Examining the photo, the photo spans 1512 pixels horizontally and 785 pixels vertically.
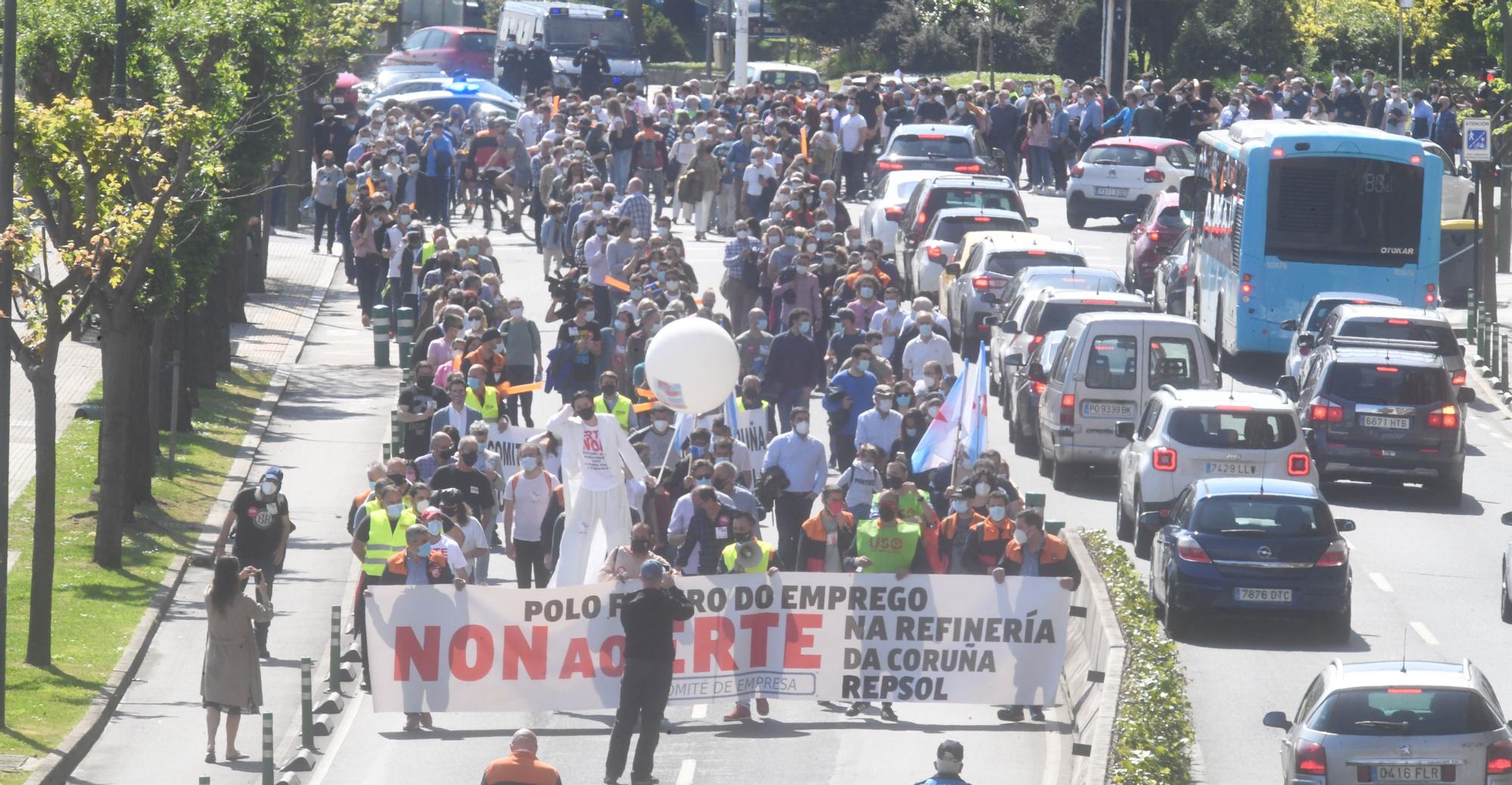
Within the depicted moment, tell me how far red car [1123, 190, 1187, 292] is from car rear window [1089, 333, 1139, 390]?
11.3 m

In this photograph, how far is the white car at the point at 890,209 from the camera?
39.0m

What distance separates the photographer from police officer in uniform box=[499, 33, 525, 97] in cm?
6084

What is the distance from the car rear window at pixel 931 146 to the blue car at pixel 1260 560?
24.7 meters

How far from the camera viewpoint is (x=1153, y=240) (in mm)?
36719

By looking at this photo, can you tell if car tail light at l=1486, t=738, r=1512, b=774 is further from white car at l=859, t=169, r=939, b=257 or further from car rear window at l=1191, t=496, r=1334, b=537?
white car at l=859, t=169, r=939, b=257

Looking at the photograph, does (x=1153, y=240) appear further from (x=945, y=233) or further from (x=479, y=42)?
(x=479, y=42)

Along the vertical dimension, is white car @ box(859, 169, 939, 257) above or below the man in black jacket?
above

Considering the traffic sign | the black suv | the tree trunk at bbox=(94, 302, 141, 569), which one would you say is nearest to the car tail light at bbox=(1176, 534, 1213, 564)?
the black suv

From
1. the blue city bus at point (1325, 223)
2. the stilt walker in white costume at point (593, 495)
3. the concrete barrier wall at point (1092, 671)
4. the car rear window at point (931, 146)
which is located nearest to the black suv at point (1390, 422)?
the blue city bus at point (1325, 223)

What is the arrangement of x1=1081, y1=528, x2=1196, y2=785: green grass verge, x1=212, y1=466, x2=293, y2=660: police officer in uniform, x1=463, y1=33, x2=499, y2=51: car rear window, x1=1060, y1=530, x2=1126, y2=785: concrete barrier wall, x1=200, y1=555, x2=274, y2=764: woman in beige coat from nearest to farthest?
x1=1081, y1=528, x2=1196, y2=785: green grass verge
x1=1060, y1=530, x2=1126, y2=785: concrete barrier wall
x1=200, y1=555, x2=274, y2=764: woman in beige coat
x1=212, y1=466, x2=293, y2=660: police officer in uniform
x1=463, y1=33, x2=499, y2=51: car rear window

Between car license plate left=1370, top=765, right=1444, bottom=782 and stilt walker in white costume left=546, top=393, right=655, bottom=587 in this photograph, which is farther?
stilt walker in white costume left=546, top=393, right=655, bottom=587

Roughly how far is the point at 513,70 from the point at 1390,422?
39009mm

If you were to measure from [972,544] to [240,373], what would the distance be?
17.1 m

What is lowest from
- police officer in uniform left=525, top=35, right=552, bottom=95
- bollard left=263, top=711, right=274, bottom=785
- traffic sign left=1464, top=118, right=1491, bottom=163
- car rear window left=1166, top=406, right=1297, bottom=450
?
bollard left=263, top=711, right=274, bottom=785
